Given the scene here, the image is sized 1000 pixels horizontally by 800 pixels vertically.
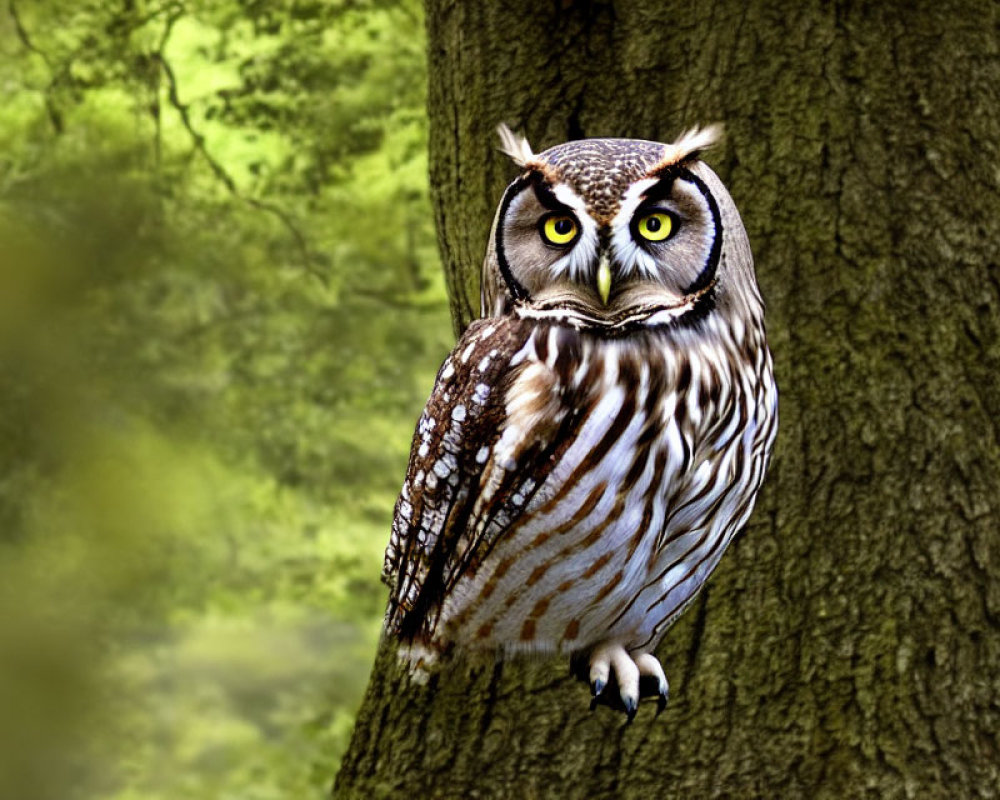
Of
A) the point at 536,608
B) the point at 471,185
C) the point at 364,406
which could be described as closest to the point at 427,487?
the point at 536,608

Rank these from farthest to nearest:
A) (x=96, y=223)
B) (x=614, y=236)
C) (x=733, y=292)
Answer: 1. (x=96, y=223)
2. (x=733, y=292)
3. (x=614, y=236)

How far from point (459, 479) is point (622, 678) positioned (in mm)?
262

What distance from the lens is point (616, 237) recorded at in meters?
1.01

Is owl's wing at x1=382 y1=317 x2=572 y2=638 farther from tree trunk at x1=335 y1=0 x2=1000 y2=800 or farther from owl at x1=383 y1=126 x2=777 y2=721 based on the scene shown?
tree trunk at x1=335 y1=0 x2=1000 y2=800

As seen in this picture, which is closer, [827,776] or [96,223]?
[827,776]

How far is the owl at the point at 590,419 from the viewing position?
1045mm

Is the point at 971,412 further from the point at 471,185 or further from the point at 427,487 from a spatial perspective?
the point at 427,487

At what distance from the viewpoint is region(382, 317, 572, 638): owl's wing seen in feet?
3.60

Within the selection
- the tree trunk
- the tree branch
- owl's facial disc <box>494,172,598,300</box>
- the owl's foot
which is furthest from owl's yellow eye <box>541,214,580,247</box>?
the tree branch

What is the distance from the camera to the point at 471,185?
1774mm

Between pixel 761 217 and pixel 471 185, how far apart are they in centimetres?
44

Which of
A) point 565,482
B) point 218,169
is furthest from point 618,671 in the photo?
point 218,169

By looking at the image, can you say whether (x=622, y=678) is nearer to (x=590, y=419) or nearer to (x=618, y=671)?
(x=618, y=671)

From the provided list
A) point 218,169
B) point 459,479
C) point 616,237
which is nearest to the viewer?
point 616,237
